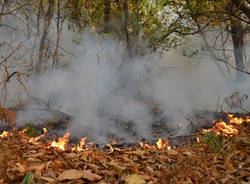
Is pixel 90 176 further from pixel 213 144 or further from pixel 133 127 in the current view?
pixel 133 127

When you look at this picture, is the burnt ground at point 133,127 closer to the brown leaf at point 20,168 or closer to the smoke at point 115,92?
the smoke at point 115,92

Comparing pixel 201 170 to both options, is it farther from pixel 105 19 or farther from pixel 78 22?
pixel 105 19

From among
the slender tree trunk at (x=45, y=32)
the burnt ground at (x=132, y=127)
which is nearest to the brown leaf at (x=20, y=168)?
the burnt ground at (x=132, y=127)

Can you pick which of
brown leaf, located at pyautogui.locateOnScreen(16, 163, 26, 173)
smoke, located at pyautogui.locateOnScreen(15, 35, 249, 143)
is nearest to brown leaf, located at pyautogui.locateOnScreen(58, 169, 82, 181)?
brown leaf, located at pyautogui.locateOnScreen(16, 163, 26, 173)

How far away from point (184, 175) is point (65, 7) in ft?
20.8

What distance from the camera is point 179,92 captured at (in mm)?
9453

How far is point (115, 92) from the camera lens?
23.1 ft

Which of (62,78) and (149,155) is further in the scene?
(62,78)

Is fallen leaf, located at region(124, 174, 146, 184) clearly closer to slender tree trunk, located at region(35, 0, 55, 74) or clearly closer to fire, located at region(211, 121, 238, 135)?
fire, located at region(211, 121, 238, 135)

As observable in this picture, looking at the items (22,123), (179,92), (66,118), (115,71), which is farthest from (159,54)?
(22,123)

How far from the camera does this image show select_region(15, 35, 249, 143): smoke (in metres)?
5.06

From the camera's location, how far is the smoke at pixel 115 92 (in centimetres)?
506

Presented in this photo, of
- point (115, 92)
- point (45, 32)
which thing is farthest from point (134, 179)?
point (45, 32)

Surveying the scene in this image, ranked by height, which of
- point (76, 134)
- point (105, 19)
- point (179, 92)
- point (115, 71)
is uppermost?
point (105, 19)
